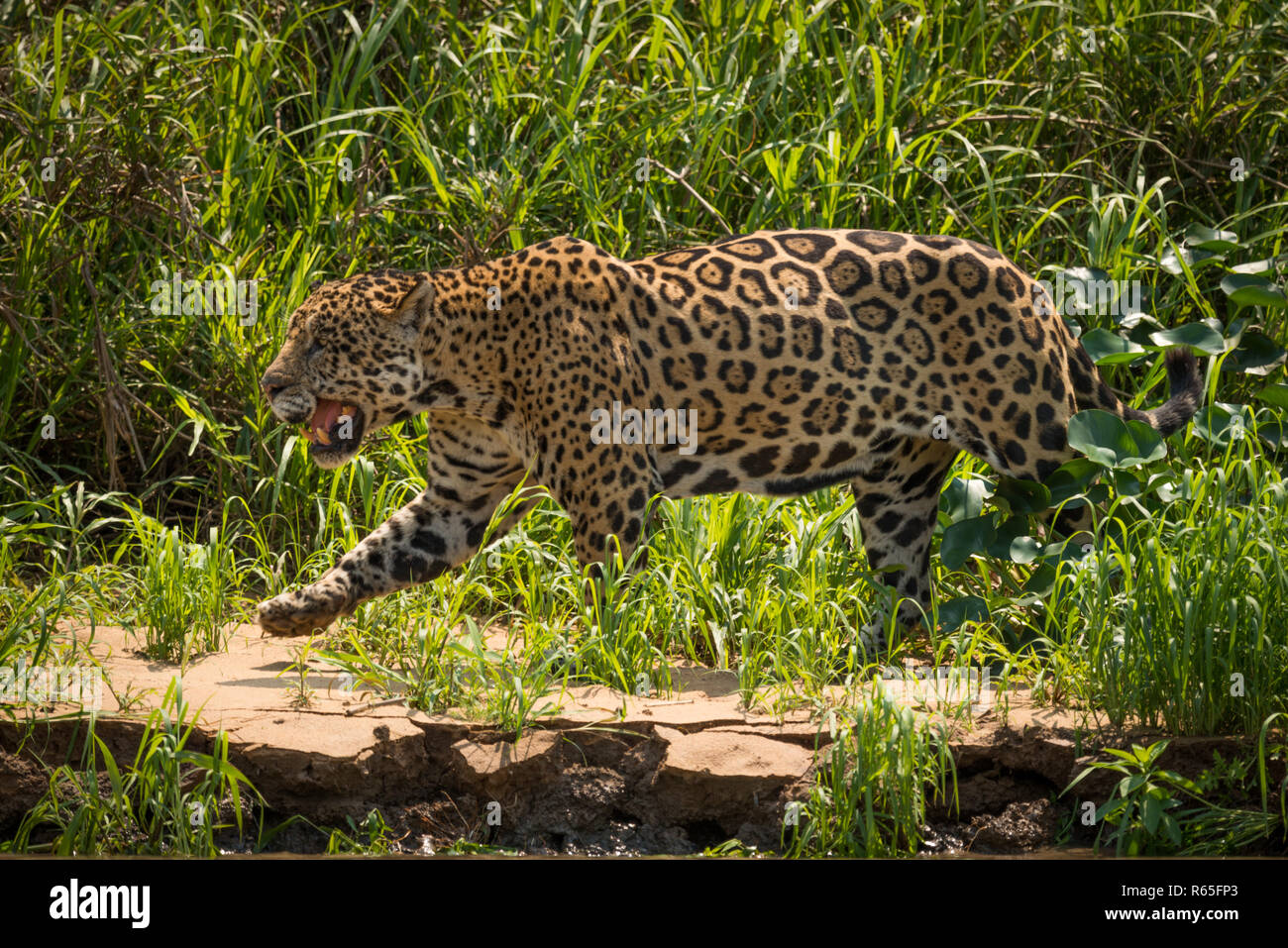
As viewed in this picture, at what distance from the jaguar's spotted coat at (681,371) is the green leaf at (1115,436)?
0.41ft

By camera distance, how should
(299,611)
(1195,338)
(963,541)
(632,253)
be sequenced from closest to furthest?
(299,611) < (963,541) < (1195,338) < (632,253)

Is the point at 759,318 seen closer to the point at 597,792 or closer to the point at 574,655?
the point at 574,655

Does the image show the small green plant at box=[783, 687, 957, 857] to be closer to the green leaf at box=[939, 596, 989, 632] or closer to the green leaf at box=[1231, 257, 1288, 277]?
the green leaf at box=[939, 596, 989, 632]

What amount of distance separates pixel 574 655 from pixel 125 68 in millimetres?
4474

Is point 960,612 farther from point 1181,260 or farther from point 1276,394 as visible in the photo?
point 1181,260

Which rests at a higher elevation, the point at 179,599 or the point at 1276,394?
the point at 1276,394

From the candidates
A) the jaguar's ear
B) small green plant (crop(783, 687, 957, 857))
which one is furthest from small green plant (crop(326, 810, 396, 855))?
the jaguar's ear

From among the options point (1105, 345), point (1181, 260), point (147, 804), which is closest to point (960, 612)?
point (1105, 345)

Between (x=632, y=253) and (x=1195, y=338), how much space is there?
2856mm

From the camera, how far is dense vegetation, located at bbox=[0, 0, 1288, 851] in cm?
581

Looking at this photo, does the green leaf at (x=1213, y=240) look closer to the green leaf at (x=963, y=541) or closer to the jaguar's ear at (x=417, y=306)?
the green leaf at (x=963, y=541)

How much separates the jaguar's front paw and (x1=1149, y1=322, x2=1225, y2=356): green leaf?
3.58 meters

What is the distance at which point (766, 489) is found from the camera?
20.7 feet

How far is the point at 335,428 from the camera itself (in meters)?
6.15
